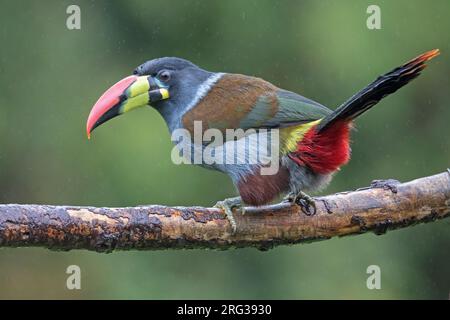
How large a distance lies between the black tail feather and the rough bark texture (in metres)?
0.38

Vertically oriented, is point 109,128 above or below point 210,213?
above

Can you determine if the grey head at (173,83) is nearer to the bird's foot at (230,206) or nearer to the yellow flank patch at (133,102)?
the yellow flank patch at (133,102)

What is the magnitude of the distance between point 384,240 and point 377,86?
10.2 ft

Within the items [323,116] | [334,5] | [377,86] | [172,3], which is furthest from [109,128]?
[377,86]

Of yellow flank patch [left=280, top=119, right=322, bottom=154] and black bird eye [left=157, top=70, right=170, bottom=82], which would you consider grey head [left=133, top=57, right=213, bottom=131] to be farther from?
yellow flank patch [left=280, top=119, right=322, bottom=154]

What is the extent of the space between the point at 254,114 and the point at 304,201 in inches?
16.4

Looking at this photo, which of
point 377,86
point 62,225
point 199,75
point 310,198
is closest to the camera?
point 62,225

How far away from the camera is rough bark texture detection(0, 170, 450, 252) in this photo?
3311 mm

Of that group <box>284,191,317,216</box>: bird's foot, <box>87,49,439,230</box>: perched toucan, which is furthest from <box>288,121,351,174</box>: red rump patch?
<box>284,191,317,216</box>: bird's foot

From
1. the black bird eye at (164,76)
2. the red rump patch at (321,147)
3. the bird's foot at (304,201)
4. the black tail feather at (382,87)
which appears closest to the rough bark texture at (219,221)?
the bird's foot at (304,201)

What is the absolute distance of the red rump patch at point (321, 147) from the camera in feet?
12.7

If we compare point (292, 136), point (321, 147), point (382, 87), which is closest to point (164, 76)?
point (292, 136)

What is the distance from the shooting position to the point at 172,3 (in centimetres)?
686

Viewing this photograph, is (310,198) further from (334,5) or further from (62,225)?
(334,5)
